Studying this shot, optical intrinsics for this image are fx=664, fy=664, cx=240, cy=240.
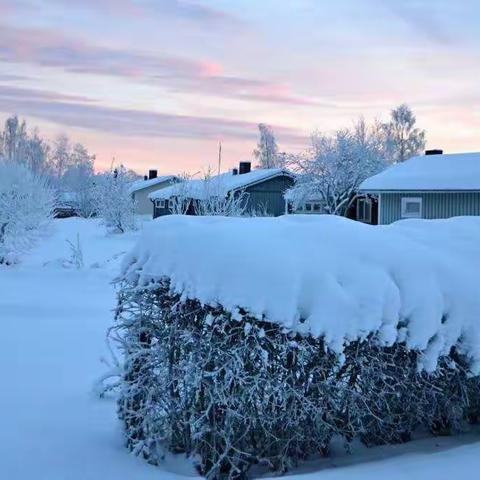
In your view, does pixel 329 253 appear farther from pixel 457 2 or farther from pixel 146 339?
pixel 457 2

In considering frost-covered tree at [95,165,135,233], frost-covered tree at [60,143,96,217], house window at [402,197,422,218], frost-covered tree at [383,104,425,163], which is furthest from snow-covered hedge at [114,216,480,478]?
frost-covered tree at [383,104,425,163]

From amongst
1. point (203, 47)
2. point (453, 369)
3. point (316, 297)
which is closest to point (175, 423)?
point (316, 297)

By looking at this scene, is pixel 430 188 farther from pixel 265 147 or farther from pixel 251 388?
pixel 265 147

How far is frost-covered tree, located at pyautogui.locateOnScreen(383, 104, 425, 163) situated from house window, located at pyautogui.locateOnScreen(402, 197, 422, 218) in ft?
149

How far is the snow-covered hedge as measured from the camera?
4430mm

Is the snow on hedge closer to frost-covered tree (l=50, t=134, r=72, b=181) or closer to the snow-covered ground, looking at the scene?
the snow-covered ground

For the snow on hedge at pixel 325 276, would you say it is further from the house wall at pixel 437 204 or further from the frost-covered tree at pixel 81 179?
the frost-covered tree at pixel 81 179

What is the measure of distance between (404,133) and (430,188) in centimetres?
4837

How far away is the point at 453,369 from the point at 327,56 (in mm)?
11167

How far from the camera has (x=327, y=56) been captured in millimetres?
14984

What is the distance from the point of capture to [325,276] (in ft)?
15.0

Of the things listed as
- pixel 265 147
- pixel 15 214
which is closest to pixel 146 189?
pixel 265 147

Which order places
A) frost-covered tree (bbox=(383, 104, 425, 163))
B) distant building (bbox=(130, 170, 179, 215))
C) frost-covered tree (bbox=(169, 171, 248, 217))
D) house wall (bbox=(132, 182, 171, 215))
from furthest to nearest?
1. frost-covered tree (bbox=(383, 104, 425, 163))
2. house wall (bbox=(132, 182, 171, 215))
3. distant building (bbox=(130, 170, 179, 215))
4. frost-covered tree (bbox=(169, 171, 248, 217))

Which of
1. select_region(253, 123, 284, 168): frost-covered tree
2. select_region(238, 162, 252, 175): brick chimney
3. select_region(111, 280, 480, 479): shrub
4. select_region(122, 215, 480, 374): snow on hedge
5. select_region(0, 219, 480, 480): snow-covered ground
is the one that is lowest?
select_region(0, 219, 480, 480): snow-covered ground
